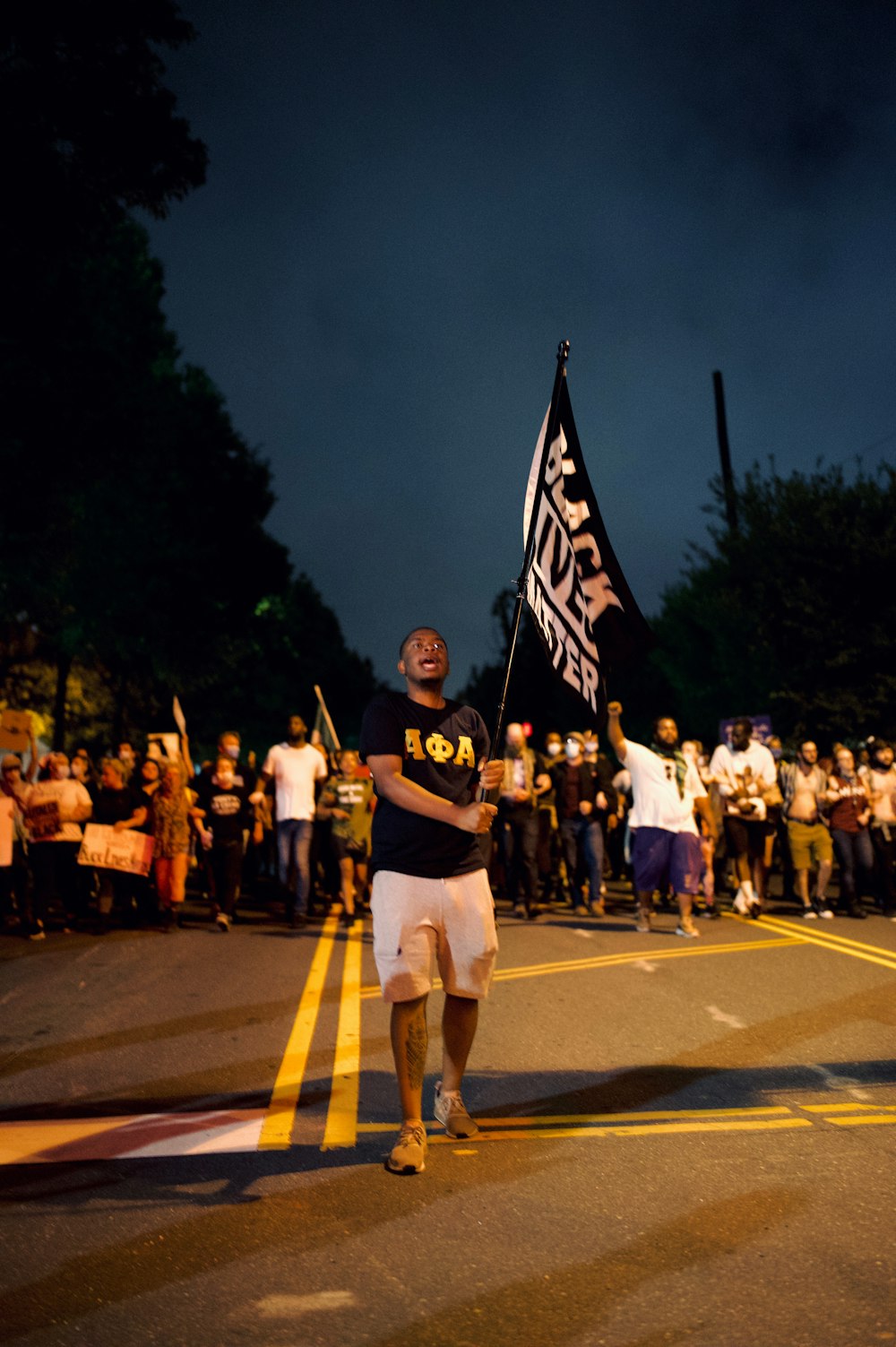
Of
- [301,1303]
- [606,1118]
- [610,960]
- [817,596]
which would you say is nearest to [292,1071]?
[606,1118]

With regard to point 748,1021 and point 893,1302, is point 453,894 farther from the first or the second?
point 748,1021

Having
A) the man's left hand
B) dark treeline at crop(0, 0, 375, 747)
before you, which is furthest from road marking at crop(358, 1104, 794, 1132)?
dark treeline at crop(0, 0, 375, 747)

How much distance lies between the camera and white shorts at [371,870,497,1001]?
481cm

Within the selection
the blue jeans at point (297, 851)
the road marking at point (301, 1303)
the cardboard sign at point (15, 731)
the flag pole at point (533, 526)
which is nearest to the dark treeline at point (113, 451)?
the cardboard sign at point (15, 731)

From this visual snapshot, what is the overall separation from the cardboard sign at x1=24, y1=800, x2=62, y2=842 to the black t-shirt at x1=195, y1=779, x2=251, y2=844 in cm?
146

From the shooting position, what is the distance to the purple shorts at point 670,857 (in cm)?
1177

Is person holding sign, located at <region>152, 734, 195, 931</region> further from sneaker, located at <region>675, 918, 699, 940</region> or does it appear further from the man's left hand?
the man's left hand

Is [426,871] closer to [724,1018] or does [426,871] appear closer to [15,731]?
[724,1018]

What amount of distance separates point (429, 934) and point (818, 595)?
59.8 ft

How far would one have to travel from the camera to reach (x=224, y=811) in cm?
1285

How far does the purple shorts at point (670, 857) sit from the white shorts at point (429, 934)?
7053 millimetres

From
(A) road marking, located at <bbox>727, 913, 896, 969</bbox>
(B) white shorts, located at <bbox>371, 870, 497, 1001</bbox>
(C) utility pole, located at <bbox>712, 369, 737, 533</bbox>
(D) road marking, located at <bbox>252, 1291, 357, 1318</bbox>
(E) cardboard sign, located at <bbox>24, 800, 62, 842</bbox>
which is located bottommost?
(D) road marking, located at <bbox>252, 1291, 357, 1318</bbox>

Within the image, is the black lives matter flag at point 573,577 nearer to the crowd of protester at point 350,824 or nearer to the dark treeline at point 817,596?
the crowd of protester at point 350,824

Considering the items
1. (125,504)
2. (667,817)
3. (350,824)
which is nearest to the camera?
(667,817)
